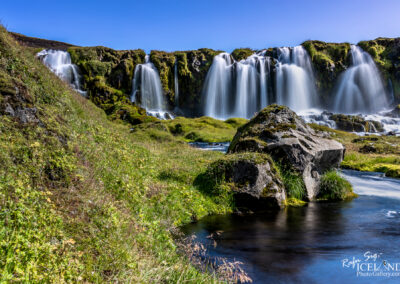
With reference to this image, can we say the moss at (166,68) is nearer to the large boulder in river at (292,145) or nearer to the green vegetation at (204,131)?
the green vegetation at (204,131)

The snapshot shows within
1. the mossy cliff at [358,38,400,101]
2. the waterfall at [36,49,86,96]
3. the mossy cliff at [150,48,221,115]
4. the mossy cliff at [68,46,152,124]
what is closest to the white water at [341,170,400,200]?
the mossy cliff at [68,46,152,124]

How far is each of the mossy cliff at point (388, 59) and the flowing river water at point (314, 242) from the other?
267ft

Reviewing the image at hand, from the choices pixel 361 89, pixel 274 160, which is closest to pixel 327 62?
pixel 361 89

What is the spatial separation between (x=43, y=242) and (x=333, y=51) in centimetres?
9299

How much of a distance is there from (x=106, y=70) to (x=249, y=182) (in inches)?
2924

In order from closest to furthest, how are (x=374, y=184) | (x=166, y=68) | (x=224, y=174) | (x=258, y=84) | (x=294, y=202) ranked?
(x=224, y=174) → (x=294, y=202) → (x=374, y=184) → (x=258, y=84) → (x=166, y=68)

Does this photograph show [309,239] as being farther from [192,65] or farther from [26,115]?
[192,65]

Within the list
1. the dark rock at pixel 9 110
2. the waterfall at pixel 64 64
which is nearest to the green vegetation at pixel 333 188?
the dark rock at pixel 9 110

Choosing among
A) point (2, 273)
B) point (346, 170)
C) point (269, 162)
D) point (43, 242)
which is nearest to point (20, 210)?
point (43, 242)

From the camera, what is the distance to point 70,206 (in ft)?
18.8

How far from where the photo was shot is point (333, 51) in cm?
8281

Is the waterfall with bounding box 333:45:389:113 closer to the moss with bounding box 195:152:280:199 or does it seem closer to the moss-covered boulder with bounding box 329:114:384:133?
the moss-covered boulder with bounding box 329:114:384:133

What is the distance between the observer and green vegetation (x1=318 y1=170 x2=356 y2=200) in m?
13.7

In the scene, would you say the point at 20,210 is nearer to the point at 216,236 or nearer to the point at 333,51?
the point at 216,236
